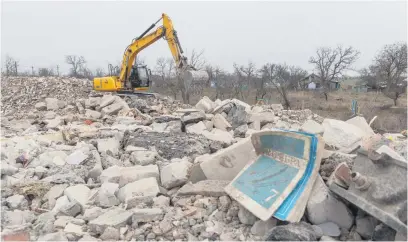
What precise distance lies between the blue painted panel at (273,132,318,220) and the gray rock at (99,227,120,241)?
1.37 m

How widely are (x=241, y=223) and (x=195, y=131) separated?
4258 mm

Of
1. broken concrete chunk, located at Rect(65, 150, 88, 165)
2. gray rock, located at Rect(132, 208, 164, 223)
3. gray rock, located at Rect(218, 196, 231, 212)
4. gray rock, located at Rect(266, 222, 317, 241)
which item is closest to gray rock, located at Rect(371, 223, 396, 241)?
gray rock, located at Rect(266, 222, 317, 241)

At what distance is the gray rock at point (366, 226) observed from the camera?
253cm

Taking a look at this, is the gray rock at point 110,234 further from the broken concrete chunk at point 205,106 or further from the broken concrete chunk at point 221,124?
the broken concrete chunk at point 205,106

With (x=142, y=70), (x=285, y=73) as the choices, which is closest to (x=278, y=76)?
(x=285, y=73)

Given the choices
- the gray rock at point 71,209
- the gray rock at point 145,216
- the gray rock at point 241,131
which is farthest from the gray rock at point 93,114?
the gray rock at point 145,216

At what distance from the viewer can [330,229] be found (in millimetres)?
2592

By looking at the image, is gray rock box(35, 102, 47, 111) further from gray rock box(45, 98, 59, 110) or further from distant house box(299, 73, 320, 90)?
distant house box(299, 73, 320, 90)

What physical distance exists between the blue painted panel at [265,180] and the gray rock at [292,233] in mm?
Answer: 283

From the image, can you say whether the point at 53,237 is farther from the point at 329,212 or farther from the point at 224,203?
the point at 329,212

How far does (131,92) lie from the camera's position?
41.0 ft

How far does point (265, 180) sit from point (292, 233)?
2.43 ft

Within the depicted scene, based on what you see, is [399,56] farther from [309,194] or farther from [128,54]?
[309,194]

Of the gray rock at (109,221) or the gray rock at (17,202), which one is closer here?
the gray rock at (109,221)
